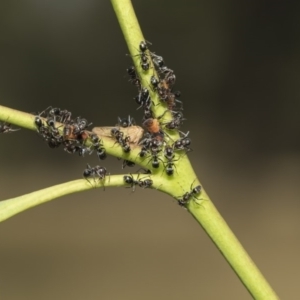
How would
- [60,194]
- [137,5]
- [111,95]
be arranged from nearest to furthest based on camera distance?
[60,194], [137,5], [111,95]

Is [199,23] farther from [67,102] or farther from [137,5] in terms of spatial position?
[67,102]

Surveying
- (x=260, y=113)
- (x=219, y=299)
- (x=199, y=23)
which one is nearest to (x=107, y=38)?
(x=199, y=23)

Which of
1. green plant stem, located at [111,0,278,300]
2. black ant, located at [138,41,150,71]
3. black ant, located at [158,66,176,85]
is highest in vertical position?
black ant, located at [158,66,176,85]

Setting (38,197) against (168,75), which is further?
(168,75)

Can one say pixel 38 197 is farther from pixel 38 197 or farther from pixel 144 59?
pixel 144 59

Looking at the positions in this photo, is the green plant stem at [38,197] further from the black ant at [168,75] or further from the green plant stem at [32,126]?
the black ant at [168,75]

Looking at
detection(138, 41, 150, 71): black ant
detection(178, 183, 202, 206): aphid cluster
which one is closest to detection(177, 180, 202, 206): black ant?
detection(178, 183, 202, 206): aphid cluster

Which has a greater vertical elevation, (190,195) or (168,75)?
(168,75)

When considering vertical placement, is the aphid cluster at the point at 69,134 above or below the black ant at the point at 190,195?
above

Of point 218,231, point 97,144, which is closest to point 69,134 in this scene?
point 97,144

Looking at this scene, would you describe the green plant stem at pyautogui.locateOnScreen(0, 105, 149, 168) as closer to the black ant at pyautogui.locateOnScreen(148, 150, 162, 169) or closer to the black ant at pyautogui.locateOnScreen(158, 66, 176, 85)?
the black ant at pyautogui.locateOnScreen(148, 150, 162, 169)

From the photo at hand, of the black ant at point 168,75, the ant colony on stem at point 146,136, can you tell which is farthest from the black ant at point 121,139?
the black ant at point 168,75
